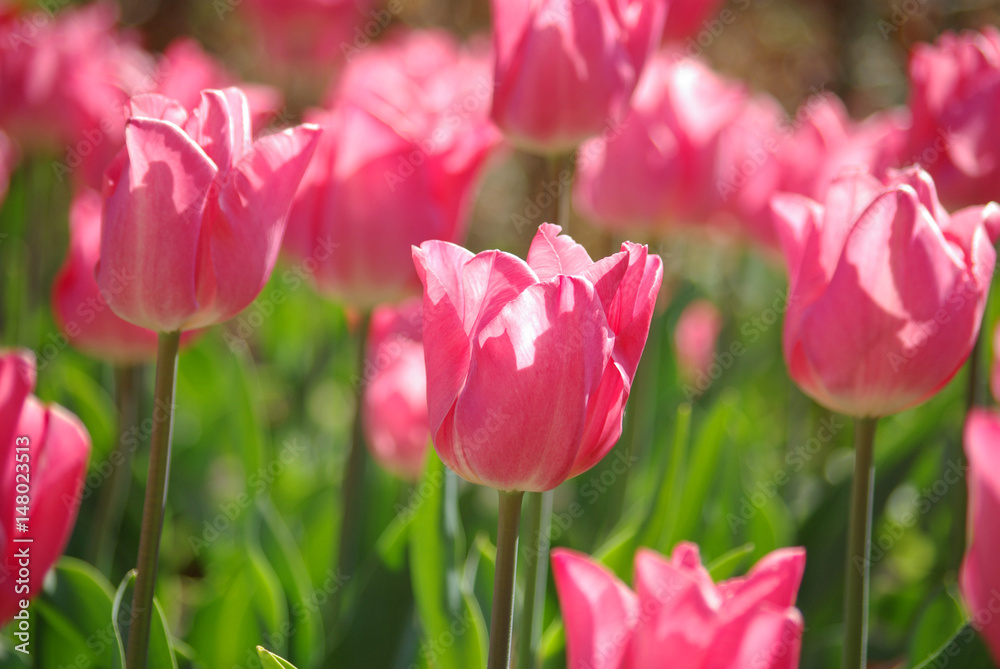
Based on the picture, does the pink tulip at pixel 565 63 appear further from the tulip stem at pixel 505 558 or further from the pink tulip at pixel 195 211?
the tulip stem at pixel 505 558

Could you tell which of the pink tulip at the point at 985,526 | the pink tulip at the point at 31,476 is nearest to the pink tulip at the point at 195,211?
the pink tulip at the point at 31,476

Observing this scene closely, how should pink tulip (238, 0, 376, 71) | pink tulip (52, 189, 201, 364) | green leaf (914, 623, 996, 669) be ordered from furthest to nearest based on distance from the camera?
pink tulip (238, 0, 376, 71), pink tulip (52, 189, 201, 364), green leaf (914, 623, 996, 669)

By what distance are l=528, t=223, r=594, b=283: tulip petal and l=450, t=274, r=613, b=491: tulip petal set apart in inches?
1.6

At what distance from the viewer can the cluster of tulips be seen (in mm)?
512

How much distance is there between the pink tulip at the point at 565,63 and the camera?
0.81 m

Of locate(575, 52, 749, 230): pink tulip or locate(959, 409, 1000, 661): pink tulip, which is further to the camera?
locate(575, 52, 749, 230): pink tulip

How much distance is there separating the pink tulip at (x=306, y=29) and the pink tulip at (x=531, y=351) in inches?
75.9

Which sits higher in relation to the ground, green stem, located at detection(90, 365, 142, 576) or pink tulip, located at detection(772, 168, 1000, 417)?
pink tulip, located at detection(772, 168, 1000, 417)

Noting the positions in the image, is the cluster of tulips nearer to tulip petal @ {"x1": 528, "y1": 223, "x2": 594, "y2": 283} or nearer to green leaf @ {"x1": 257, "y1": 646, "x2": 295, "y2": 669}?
tulip petal @ {"x1": 528, "y1": 223, "x2": 594, "y2": 283}

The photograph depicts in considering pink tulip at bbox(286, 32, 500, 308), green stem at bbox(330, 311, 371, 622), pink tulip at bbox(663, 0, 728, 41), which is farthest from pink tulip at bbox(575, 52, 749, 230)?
green stem at bbox(330, 311, 371, 622)

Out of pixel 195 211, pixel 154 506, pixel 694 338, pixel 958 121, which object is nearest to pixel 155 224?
pixel 195 211

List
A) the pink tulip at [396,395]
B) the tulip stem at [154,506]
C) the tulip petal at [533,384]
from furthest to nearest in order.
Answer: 1. the pink tulip at [396,395]
2. the tulip stem at [154,506]
3. the tulip petal at [533,384]

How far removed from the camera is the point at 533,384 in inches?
19.7

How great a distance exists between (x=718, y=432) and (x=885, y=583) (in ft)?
1.27
